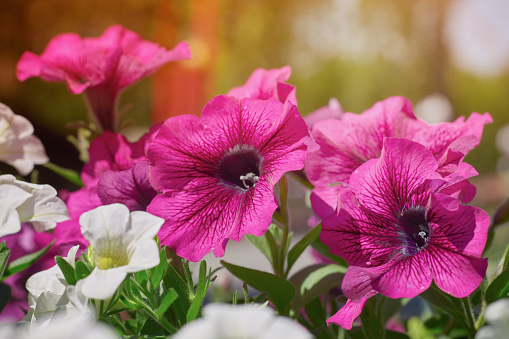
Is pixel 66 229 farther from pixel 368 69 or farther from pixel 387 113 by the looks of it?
pixel 368 69

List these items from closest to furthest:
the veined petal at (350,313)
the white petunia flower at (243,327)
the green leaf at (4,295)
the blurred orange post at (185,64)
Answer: the white petunia flower at (243,327) → the veined petal at (350,313) → the green leaf at (4,295) → the blurred orange post at (185,64)

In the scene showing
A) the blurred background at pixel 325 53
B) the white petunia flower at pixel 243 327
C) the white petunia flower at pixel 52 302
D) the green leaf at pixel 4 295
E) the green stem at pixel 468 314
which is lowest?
the blurred background at pixel 325 53

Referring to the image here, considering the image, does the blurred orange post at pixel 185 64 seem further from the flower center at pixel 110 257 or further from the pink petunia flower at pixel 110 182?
the flower center at pixel 110 257

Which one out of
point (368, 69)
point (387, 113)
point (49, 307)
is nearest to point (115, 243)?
point (49, 307)

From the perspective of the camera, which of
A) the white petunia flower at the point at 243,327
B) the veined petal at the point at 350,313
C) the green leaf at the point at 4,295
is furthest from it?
the green leaf at the point at 4,295

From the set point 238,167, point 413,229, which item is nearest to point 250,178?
point 238,167

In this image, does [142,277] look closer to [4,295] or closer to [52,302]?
[52,302]

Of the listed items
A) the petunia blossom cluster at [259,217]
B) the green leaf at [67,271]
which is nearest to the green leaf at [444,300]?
the petunia blossom cluster at [259,217]

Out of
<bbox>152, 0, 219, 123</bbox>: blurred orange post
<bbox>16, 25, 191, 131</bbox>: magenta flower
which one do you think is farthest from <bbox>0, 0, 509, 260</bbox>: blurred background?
<bbox>16, 25, 191, 131</bbox>: magenta flower
